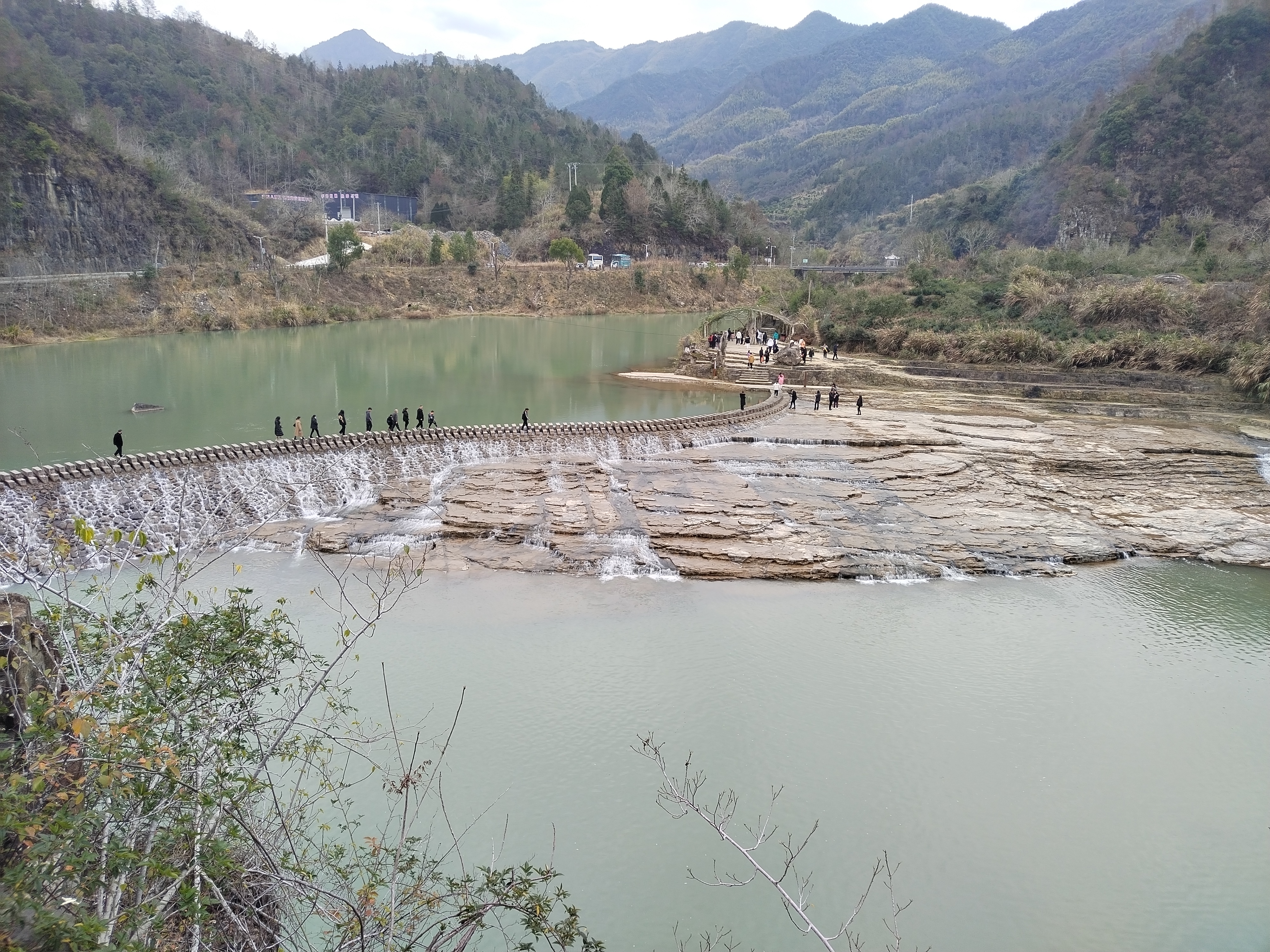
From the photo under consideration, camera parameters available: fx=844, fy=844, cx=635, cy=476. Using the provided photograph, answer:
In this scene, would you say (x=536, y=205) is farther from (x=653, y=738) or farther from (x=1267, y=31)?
(x=653, y=738)

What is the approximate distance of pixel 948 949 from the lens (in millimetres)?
7652

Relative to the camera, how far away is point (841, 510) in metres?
18.2

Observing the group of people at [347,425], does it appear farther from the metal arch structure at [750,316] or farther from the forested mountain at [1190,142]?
the forested mountain at [1190,142]

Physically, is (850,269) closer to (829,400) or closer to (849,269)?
(849,269)

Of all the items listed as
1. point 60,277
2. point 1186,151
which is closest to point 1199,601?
point 60,277

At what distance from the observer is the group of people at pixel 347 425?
2019 cm

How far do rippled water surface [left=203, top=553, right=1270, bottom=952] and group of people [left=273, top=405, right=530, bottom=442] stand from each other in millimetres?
5550

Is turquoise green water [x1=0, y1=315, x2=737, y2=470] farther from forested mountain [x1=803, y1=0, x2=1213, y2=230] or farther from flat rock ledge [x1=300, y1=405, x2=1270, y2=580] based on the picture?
forested mountain [x1=803, y1=0, x2=1213, y2=230]

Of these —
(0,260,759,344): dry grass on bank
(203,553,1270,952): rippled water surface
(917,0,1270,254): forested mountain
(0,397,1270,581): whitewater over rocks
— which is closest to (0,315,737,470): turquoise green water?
(0,260,759,344): dry grass on bank

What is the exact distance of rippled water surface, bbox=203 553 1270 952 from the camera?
8.22 m

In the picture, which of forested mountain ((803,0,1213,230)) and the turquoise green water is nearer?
the turquoise green water

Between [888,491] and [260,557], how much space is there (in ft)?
44.2

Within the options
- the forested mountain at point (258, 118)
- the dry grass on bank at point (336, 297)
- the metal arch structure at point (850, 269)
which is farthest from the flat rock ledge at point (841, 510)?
the forested mountain at point (258, 118)

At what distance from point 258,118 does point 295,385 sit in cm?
7074
